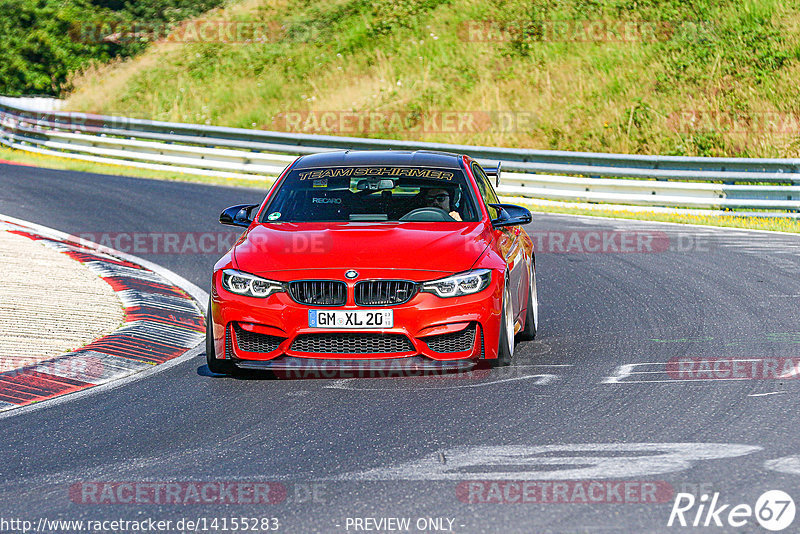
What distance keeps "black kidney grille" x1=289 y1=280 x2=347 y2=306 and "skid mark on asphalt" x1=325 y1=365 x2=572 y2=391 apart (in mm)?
577

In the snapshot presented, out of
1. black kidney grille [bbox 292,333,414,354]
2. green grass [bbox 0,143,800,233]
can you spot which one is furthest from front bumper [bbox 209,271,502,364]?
green grass [bbox 0,143,800,233]

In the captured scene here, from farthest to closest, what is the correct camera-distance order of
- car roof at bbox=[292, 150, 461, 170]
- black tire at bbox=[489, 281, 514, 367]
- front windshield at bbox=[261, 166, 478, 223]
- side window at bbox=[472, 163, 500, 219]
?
car roof at bbox=[292, 150, 461, 170], side window at bbox=[472, 163, 500, 219], front windshield at bbox=[261, 166, 478, 223], black tire at bbox=[489, 281, 514, 367]

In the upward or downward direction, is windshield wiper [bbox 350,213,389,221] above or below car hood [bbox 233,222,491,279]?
above

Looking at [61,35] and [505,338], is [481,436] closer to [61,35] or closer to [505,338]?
[505,338]

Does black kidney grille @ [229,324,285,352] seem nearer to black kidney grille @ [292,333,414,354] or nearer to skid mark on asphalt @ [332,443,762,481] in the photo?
black kidney grille @ [292,333,414,354]

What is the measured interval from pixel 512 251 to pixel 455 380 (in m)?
1.41

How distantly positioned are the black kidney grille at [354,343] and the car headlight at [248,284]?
0.39 meters

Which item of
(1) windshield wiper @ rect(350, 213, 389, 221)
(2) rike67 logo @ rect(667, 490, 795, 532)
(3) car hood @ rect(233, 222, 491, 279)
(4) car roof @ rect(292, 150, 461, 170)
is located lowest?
(2) rike67 logo @ rect(667, 490, 795, 532)

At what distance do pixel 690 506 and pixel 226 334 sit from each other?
390 centimetres

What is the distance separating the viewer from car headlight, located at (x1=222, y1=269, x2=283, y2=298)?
7832 mm

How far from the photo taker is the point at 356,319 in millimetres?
Answer: 7668

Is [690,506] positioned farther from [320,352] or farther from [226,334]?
[226,334]

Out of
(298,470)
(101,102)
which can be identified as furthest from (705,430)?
(101,102)

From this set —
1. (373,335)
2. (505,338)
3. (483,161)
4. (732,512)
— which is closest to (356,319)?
(373,335)
